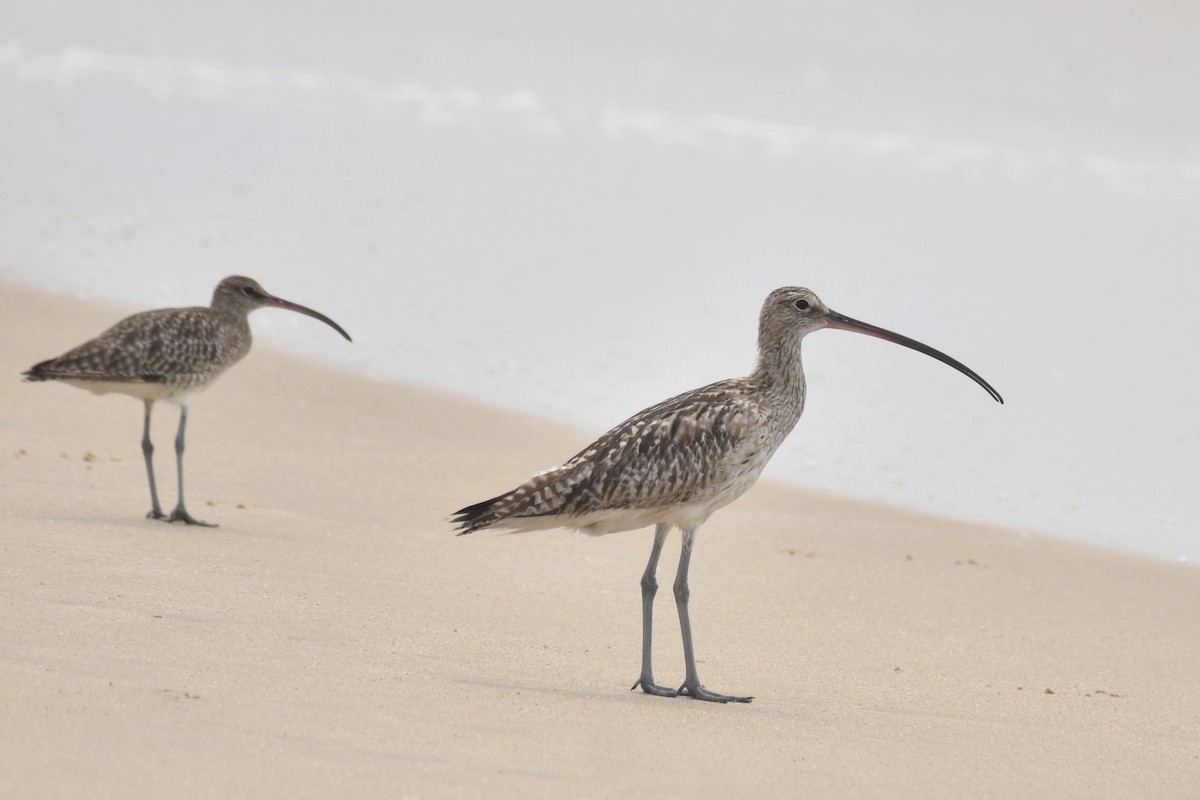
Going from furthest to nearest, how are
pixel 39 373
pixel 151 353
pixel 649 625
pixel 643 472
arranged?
pixel 151 353 → pixel 39 373 → pixel 649 625 → pixel 643 472

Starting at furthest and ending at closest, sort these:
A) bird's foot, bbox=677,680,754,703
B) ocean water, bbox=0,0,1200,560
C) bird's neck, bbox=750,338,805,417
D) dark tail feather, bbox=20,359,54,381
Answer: ocean water, bbox=0,0,1200,560
dark tail feather, bbox=20,359,54,381
bird's neck, bbox=750,338,805,417
bird's foot, bbox=677,680,754,703

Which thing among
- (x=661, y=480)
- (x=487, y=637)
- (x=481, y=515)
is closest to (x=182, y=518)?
(x=487, y=637)

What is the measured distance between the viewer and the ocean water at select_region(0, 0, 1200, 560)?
11836 millimetres

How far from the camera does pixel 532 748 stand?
201 inches

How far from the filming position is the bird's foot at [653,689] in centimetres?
610

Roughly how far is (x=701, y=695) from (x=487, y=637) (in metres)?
1.02

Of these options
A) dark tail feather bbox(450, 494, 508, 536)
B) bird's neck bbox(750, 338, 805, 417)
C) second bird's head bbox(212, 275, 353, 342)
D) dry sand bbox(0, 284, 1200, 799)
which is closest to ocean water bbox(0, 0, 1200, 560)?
dry sand bbox(0, 284, 1200, 799)

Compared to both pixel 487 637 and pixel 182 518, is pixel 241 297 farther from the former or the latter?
→ pixel 487 637

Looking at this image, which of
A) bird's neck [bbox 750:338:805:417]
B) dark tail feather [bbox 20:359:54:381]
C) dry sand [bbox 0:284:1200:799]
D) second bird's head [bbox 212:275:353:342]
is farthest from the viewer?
second bird's head [bbox 212:275:353:342]

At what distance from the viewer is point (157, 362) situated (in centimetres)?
871

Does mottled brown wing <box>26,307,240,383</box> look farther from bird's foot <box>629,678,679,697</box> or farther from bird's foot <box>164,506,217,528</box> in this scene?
bird's foot <box>629,678,679,697</box>

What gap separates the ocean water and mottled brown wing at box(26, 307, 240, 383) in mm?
3069

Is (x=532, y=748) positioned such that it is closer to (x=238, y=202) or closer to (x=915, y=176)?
(x=238, y=202)

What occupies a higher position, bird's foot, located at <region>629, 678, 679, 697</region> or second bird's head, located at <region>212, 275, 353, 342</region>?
second bird's head, located at <region>212, 275, 353, 342</region>
